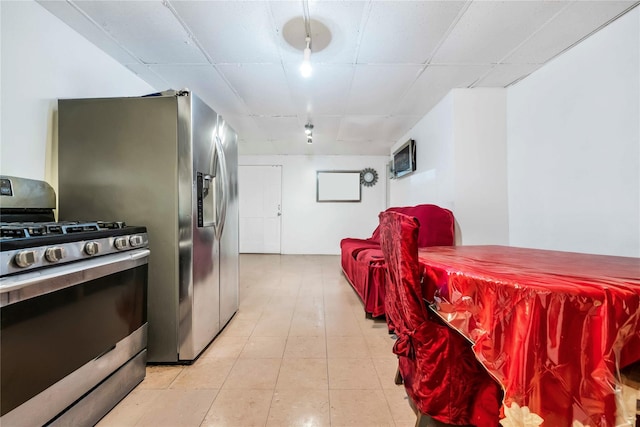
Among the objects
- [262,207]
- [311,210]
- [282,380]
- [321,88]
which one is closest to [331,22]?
[321,88]

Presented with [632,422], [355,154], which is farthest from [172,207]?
[355,154]

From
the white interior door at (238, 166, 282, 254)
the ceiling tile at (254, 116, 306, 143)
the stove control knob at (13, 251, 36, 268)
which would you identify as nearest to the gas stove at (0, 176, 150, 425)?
the stove control knob at (13, 251, 36, 268)

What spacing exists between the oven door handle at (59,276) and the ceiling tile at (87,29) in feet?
5.50

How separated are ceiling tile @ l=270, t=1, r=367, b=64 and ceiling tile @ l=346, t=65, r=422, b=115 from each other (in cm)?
35

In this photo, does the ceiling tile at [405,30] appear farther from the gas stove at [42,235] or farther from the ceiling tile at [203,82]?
the gas stove at [42,235]

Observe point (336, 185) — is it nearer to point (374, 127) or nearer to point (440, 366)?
Answer: point (374, 127)

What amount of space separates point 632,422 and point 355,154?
5516 mm

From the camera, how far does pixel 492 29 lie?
1828mm

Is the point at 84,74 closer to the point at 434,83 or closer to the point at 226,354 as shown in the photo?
the point at 226,354

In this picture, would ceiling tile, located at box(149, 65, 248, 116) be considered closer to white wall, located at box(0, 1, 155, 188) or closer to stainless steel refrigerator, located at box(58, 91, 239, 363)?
white wall, located at box(0, 1, 155, 188)

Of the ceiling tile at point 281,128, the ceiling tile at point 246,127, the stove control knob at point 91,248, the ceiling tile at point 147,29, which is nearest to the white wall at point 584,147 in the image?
the ceiling tile at point 281,128

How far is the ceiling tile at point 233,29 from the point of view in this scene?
161 centimetres

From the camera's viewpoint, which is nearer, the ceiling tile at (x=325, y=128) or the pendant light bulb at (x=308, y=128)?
the ceiling tile at (x=325, y=128)

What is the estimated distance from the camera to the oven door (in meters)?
0.84
